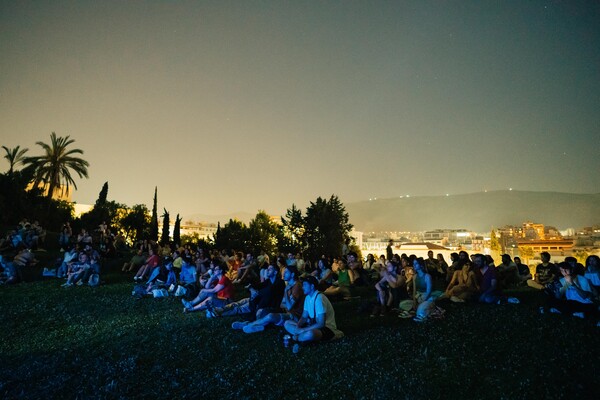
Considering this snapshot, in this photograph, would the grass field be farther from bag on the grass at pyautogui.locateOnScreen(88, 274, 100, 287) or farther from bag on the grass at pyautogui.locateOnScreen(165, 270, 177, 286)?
bag on the grass at pyautogui.locateOnScreen(88, 274, 100, 287)

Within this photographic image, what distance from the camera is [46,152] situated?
149 feet

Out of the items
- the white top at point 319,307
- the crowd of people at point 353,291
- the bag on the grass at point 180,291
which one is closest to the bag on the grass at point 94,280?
the crowd of people at point 353,291

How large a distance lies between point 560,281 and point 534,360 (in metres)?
4.22

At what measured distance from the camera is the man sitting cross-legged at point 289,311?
8672 mm

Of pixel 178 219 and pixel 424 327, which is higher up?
pixel 178 219

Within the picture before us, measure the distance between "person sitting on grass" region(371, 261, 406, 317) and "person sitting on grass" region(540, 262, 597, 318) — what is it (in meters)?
3.58

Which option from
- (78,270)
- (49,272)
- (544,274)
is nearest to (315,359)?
(544,274)

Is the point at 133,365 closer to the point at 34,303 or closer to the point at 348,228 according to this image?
the point at 34,303

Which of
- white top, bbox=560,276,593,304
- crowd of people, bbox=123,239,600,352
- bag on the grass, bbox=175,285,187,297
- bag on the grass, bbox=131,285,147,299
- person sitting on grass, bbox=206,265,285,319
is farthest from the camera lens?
bag on the grass, bbox=131,285,147,299

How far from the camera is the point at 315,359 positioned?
6.67 meters

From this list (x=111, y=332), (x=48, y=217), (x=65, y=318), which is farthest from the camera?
(x=48, y=217)

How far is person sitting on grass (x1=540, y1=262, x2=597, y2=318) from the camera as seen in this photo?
863 centimetres

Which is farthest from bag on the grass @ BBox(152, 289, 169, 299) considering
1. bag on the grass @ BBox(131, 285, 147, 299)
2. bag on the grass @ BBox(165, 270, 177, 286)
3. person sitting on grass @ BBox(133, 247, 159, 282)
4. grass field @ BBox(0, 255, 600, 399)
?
person sitting on grass @ BBox(133, 247, 159, 282)

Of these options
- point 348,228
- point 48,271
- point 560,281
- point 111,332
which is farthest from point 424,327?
point 348,228
